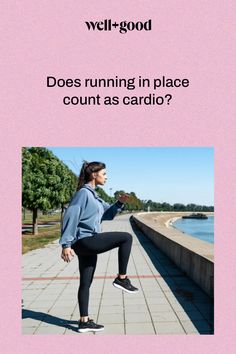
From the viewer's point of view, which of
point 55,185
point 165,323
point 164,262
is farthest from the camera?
point 55,185

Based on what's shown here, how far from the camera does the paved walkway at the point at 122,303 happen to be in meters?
4.64

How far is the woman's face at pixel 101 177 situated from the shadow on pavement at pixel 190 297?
1.99m

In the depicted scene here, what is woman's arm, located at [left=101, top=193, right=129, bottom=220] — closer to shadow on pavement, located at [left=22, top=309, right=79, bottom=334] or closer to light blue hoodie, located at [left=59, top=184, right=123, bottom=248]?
light blue hoodie, located at [left=59, top=184, right=123, bottom=248]

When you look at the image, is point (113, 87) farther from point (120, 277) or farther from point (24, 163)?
point (24, 163)

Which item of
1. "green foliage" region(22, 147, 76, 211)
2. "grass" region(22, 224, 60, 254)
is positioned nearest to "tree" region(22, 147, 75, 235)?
"green foliage" region(22, 147, 76, 211)

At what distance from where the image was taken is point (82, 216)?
4.09 m

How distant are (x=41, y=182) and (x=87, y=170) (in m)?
16.3

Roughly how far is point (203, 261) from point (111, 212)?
9.51ft

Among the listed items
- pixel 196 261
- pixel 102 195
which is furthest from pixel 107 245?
pixel 102 195

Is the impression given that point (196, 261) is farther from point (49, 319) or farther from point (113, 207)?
point (113, 207)

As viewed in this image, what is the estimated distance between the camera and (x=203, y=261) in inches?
260

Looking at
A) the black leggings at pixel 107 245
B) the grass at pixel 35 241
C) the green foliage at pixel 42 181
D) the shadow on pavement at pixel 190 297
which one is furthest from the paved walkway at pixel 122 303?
the green foliage at pixel 42 181

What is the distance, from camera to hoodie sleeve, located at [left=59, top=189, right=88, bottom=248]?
398 cm

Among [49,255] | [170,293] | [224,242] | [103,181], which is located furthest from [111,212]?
[49,255]
